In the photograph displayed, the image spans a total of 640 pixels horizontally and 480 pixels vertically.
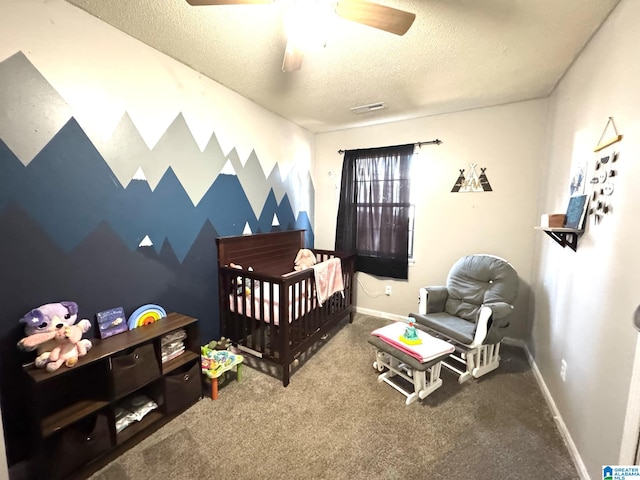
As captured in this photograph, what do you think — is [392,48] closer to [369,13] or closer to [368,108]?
[369,13]

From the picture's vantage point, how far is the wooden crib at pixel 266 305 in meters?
2.07

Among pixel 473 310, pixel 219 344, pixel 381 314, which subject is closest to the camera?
pixel 219 344

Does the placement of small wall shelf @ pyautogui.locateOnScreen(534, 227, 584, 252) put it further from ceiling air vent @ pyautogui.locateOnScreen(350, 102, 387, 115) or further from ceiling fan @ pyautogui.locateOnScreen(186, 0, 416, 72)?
ceiling air vent @ pyautogui.locateOnScreen(350, 102, 387, 115)

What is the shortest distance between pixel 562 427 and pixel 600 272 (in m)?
1.01

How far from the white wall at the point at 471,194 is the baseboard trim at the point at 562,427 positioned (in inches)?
23.7

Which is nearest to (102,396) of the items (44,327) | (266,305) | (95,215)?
(44,327)

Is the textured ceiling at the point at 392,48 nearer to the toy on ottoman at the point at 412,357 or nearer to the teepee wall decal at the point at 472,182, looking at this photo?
the teepee wall decal at the point at 472,182

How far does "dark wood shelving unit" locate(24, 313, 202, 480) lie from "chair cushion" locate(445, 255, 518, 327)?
2271mm

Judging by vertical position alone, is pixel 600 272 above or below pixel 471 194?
below

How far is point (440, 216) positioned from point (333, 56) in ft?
6.40

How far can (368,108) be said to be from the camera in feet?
8.87

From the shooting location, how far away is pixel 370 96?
95.9 inches

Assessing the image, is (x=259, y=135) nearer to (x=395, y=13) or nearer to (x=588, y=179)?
(x=395, y=13)

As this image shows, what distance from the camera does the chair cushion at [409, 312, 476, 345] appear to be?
2.08 m
